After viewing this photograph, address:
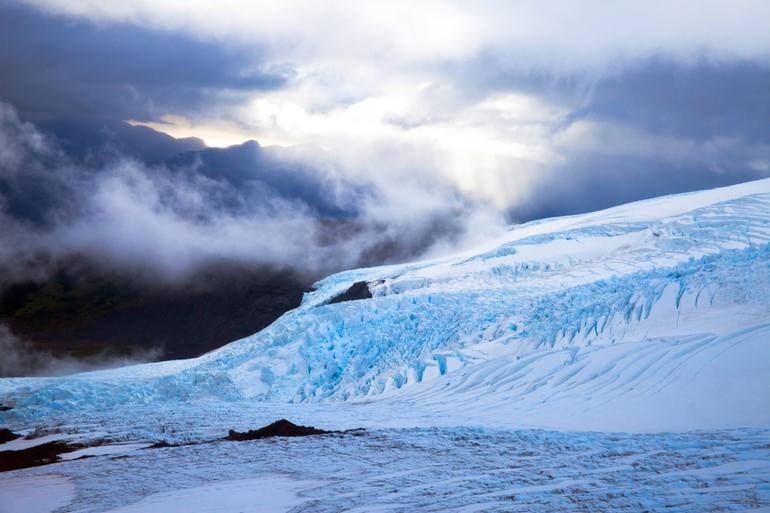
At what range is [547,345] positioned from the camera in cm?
1457

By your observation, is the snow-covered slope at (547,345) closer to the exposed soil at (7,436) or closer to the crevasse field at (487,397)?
the crevasse field at (487,397)

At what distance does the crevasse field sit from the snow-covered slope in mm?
50

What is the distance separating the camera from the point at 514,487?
777 centimetres

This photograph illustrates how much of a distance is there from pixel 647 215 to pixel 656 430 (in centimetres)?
1547

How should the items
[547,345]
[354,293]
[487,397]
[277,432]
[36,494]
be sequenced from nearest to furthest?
[36,494], [277,432], [487,397], [547,345], [354,293]

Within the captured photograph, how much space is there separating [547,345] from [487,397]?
2370 millimetres

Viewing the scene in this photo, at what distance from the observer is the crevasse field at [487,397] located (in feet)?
25.6

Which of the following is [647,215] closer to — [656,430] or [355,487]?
[656,430]

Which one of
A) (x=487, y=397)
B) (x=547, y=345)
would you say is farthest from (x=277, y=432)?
(x=547, y=345)

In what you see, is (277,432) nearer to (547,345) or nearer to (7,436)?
(7,436)

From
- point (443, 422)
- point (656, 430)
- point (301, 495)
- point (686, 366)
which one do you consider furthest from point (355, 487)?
point (686, 366)

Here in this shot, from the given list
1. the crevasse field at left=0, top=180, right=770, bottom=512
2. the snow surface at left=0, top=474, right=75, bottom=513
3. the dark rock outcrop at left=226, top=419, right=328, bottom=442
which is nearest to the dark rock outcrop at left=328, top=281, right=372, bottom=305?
the crevasse field at left=0, top=180, right=770, bottom=512

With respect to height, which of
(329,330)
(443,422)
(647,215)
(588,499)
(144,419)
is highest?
(647,215)

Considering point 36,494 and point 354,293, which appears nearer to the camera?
point 36,494
